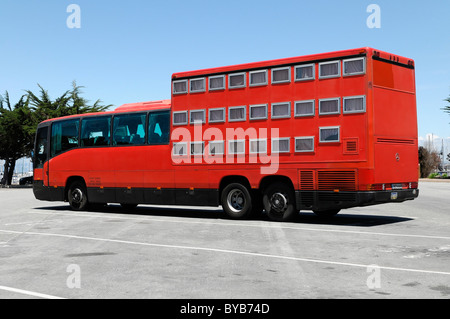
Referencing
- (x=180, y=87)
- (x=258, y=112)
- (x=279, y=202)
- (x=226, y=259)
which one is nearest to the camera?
(x=226, y=259)

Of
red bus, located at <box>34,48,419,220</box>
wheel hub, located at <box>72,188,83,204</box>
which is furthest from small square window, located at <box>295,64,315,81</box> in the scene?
wheel hub, located at <box>72,188,83,204</box>

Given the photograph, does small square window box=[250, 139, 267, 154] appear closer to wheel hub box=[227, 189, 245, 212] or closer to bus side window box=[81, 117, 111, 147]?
wheel hub box=[227, 189, 245, 212]

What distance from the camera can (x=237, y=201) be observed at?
15508 mm

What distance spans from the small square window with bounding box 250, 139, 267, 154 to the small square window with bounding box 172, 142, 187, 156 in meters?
2.33

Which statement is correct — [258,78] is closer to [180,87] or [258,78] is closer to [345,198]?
[180,87]

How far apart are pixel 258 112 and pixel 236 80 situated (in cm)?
115

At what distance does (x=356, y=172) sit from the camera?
13.1 m

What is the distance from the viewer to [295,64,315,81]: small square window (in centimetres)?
1390

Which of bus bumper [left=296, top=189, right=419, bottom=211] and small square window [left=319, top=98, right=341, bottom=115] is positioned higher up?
small square window [left=319, top=98, right=341, bottom=115]

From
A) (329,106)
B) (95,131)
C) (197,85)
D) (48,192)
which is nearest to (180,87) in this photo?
(197,85)

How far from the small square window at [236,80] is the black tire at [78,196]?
716 cm

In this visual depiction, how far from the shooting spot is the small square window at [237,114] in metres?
15.0

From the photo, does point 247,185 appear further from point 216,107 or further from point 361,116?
point 361,116

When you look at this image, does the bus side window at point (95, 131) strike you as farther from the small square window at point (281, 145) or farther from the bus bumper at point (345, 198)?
the bus bumper at point (345, 198)
